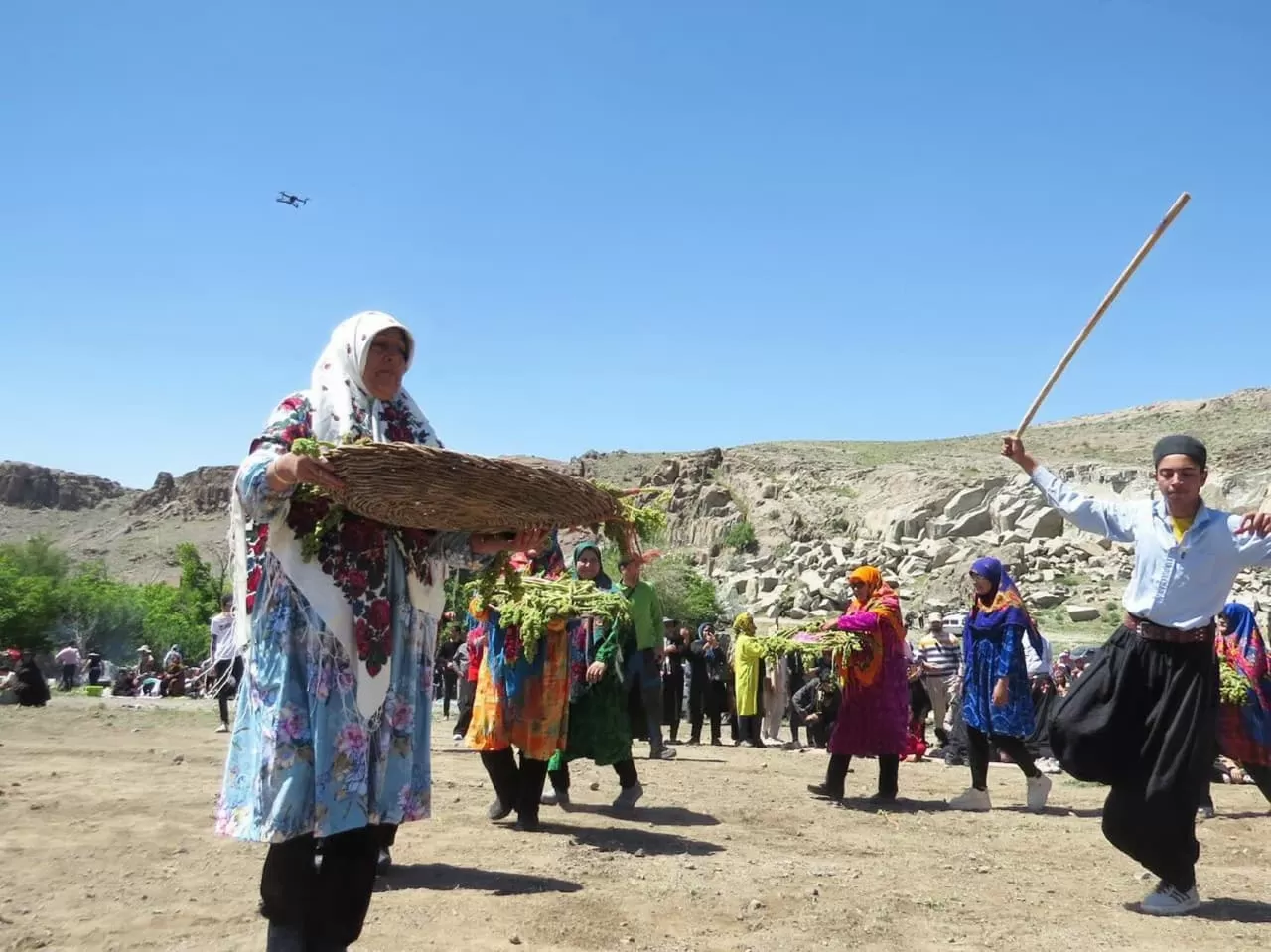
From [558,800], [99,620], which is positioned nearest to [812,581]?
[99,620]

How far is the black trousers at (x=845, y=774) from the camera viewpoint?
8.95 m

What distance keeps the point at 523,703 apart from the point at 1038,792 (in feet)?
14.7

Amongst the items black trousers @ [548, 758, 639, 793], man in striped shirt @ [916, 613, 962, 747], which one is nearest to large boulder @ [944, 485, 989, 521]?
man in striped shirt @ [916, 613, 962, 747]

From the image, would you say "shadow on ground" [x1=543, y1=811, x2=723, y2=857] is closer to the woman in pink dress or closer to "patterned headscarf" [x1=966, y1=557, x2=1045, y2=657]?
the woman in pink dress

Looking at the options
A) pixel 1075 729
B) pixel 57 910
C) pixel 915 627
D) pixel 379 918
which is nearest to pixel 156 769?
pixel 57 910

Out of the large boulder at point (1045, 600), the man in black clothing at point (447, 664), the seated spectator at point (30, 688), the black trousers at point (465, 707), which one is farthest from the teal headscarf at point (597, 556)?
the large boulder at point (1045, 600)

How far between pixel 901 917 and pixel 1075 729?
127 cm

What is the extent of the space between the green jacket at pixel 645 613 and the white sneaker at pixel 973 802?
2691 millimetres

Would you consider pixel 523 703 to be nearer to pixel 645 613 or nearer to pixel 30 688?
pixel 645 613

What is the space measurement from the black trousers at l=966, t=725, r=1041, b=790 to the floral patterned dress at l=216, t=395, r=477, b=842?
20.1 feet

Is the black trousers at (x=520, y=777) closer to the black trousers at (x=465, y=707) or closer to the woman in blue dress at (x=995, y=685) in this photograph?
the woman in blue dress at (x=995, y=685)

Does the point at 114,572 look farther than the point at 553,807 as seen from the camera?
Yes

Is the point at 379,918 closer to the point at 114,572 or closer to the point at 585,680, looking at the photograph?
the point at 585,680

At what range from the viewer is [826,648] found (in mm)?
8758
